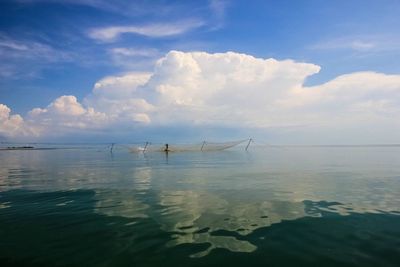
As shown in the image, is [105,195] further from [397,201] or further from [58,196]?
[397,201]

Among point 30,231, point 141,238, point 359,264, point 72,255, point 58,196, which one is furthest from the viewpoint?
point 58,196

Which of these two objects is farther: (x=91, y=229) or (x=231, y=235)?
(x=91, y=229)

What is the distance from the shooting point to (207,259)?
9008mm

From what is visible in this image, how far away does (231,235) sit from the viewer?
11.3m

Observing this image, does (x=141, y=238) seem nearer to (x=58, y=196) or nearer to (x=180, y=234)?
(x=180, y=234)

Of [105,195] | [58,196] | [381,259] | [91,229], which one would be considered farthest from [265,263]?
[58,196]

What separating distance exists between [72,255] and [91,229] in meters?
2.82

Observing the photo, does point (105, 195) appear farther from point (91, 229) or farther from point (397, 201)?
point (397, 201)

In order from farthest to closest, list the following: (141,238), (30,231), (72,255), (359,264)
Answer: (30,231)
(141,238)
(72,255)
(359,264)

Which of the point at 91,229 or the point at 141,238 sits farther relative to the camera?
the point at 91,229

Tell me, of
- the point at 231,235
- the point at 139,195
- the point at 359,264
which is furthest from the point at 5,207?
the point at 359,264

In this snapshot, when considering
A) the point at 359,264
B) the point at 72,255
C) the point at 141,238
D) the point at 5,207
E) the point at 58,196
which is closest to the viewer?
the point at 359,264

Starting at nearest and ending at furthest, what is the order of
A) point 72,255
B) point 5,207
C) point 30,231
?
point 72,255 → point 30,231 → point 5,207

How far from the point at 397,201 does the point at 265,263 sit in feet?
41.0
